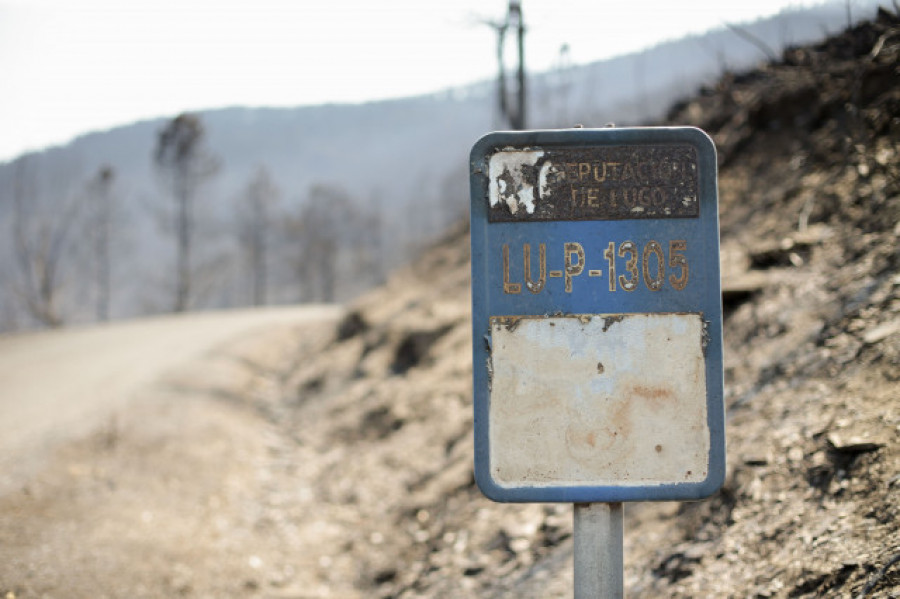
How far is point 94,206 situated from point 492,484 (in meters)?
44.3

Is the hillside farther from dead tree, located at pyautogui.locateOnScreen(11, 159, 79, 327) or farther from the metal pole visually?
dead tree, located at pyautogui.locateOnScreen(11, 159, 79, 327)

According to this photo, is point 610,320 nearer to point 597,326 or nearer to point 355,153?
point 597,326

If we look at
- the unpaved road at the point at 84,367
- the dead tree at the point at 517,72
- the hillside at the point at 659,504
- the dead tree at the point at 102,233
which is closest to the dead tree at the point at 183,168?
the dead tree at the point at 102,233

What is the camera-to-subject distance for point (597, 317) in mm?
1825

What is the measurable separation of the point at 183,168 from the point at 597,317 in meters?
Answer: 37.2

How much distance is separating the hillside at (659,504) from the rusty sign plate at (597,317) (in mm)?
1001

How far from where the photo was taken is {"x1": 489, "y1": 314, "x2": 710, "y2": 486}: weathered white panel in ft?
5.97

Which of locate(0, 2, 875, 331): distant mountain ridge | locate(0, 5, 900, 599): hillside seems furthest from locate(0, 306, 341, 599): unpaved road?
locate(0, 2, 875, 331): distant mountain ridge

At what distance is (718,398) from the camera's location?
5.90 ft

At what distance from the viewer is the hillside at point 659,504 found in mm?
2930

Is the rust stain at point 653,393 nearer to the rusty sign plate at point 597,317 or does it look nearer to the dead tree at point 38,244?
the rusty sign plate at point 597,317

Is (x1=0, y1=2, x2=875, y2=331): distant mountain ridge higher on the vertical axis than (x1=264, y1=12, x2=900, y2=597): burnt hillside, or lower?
higher

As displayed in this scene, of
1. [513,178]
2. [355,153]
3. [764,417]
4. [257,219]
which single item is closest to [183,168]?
[257,219]

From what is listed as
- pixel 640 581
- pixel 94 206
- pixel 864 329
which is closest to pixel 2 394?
pixel 640 581
